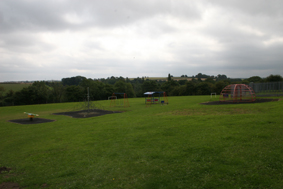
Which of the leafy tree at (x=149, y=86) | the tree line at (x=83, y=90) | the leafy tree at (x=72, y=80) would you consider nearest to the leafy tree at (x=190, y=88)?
the tree line at (x=83, y=90)

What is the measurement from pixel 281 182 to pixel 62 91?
2639 inches

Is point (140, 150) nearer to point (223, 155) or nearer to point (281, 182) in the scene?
point (223, 155)

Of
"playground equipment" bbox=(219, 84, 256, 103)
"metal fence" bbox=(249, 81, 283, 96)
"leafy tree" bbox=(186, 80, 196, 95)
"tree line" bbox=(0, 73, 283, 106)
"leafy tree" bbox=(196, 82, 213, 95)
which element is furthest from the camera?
"leafy tree" bbox=(186, 80, 196, 95)

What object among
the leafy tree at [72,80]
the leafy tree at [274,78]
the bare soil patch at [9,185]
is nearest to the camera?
the bare soil patch at [9,185]

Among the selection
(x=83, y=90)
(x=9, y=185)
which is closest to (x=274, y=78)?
(x=83, y=90)

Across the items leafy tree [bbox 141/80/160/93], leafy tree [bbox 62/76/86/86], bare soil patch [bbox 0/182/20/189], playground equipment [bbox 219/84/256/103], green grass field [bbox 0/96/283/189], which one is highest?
leafy tree [bbox 62/76/86/86]

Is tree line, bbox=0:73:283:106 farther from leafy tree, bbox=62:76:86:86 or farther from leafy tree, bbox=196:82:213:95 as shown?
leafy tree, bbox=62:76:86:86

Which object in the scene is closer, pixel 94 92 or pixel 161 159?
pixel 161 159

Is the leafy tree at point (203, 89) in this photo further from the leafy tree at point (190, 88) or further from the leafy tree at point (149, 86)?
the leafy tree at point (149, 86)

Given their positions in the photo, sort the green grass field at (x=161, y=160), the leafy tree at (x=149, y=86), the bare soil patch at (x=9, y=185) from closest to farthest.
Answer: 1. the green grass field at (x=161, y=160)
2. the bare soil patch at (x=9, y=185)
3. the leafy tree at (x=149, y=86)

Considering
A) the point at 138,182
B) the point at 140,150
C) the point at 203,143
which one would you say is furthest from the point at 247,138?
the point at 138,182

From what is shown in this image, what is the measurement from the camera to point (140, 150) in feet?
25.4

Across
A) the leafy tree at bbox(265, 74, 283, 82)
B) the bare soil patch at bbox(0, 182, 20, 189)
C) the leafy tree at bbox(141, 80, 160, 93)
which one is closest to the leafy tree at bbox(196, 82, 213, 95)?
the leafy tree at bbox(265, 74, 283, 82)

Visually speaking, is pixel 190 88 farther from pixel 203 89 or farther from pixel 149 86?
pixel 149 86
